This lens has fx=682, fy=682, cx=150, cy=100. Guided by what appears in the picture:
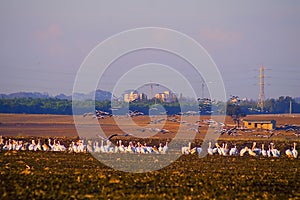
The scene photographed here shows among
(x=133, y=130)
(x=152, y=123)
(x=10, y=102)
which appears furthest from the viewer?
(x=10, y=102)

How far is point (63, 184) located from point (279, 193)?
6.93 meters

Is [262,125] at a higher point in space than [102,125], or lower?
higher

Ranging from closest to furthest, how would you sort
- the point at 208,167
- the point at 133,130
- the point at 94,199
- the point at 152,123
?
the point at 94,199 → the point at 208,167 → the point at 133,130 → the point at 152,123

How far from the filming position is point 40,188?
21031mm

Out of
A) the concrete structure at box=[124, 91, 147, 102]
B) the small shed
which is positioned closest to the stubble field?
the concrete structure at box=[124, 91, 147, 102]

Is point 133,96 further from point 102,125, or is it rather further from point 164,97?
point 164,97

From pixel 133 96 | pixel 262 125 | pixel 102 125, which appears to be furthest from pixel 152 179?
pixel 102 125

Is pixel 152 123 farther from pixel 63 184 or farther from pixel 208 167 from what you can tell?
pixel 63 184

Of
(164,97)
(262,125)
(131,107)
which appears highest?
(164,97)

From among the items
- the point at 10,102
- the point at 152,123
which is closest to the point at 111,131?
the point at 152,123

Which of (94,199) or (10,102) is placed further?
(10,102)

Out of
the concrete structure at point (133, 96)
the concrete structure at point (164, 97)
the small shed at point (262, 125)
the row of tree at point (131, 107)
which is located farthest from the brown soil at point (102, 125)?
the concrete structure at point (164, 97)

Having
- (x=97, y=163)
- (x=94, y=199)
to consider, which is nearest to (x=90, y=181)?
(x=94, y=199)

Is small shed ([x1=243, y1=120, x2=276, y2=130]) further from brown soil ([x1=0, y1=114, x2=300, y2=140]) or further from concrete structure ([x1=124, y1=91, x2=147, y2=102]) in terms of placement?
concrete structure ([x1=124, y1=91, x2=147, y2=102])
